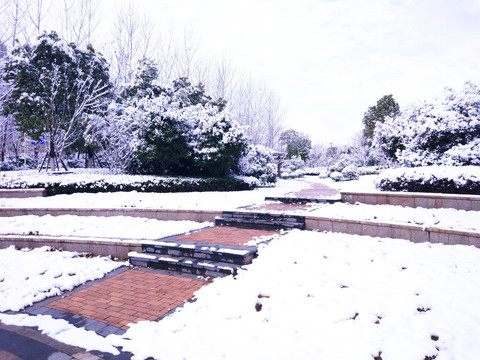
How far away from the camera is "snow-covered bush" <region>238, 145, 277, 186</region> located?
15898 mm

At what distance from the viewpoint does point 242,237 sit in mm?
6102

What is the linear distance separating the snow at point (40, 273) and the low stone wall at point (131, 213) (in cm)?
243

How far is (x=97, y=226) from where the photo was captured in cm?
719

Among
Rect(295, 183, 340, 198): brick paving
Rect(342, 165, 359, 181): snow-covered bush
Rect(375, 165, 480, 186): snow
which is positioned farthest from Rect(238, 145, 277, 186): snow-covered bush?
Rect(375, 165, 480, 186): snow

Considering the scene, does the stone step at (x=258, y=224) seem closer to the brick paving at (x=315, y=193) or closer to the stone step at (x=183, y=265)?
the stone step at (x=183, y=265)

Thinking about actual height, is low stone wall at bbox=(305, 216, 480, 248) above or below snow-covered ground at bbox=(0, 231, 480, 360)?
above

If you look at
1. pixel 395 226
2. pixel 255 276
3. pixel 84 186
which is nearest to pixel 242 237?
pixel 255 276

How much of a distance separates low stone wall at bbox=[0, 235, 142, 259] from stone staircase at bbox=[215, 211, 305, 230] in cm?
249

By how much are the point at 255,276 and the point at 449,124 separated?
30.8ft

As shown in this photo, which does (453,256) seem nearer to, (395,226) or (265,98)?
(395,226)

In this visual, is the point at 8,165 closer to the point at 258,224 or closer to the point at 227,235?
the point at 227,235

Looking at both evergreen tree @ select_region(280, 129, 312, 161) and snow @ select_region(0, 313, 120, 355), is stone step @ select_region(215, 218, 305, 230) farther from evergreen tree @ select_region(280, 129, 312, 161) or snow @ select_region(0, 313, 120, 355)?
evergreen tree @ select_region(280, 129, 312, 161)

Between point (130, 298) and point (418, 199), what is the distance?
23.2ft

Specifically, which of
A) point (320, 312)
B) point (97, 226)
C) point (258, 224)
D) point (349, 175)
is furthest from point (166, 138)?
point (349, 175)
